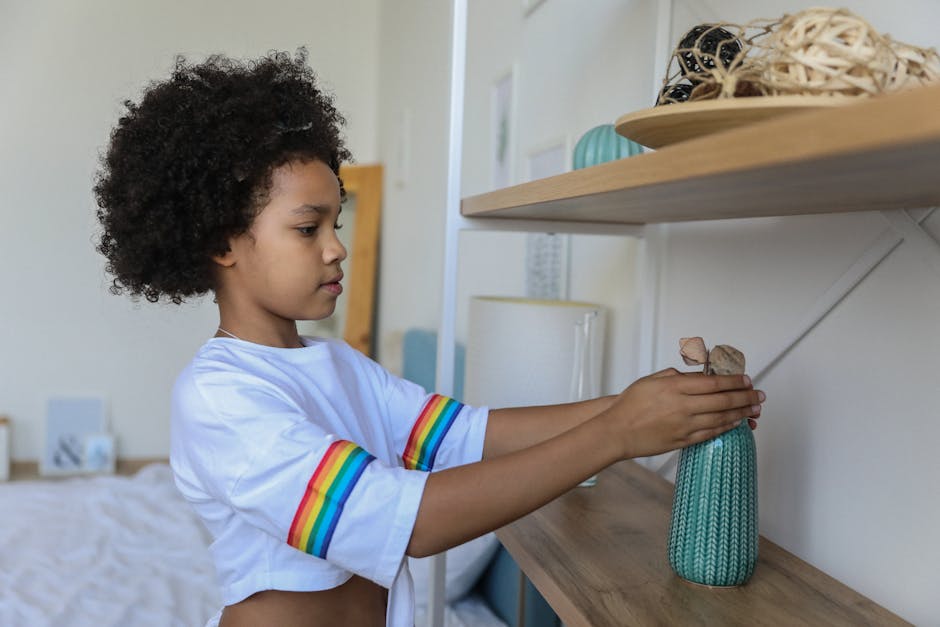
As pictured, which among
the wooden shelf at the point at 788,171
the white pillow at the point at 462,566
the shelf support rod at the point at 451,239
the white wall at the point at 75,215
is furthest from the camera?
the white wall at the point at 75,215

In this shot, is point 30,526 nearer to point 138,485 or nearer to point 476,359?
point 138,485

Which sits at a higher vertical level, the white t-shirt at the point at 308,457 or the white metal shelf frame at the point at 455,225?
the white metal shelf frame at the point at 455,225

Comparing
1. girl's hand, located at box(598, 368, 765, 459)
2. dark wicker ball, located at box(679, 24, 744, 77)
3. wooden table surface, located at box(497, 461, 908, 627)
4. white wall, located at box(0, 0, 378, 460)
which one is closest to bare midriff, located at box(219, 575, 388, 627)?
wooden table surface, located at box(497, 461, 908, 627)

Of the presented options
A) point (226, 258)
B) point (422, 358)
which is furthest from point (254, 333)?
point (422, 358)

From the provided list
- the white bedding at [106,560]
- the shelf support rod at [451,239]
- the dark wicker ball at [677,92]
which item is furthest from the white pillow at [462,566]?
the dark wicker ball at [677,92]

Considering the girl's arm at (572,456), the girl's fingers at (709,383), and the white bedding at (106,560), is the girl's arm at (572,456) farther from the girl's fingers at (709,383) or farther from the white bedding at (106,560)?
the white bedding at (106,560)

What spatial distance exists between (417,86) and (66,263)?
172cm

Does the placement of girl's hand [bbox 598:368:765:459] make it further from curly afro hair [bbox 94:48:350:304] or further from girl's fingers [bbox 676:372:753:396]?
curly afro hair [bbox 94:48:350:304]

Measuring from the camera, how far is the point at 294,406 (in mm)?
836

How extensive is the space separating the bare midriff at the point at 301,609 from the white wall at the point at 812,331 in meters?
0.50

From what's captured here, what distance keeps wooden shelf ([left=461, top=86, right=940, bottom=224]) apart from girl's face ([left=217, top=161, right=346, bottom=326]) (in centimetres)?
23

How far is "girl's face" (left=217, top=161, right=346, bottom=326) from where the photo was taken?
0.92 meters

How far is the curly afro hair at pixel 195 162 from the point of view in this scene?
0.95 metres

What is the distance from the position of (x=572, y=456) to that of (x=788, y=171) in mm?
320
